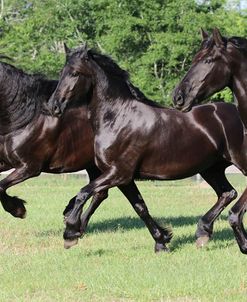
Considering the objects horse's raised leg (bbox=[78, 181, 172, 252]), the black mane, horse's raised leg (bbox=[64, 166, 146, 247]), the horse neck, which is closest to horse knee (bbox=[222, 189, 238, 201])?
horse's raised leg (bbox=[78, 181, 172, 252])

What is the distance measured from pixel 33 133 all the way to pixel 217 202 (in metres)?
2.55

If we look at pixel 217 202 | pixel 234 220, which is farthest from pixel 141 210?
pixel 234 220

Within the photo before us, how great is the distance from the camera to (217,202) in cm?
927

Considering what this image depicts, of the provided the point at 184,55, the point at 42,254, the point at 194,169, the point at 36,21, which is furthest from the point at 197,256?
the point at 36,21

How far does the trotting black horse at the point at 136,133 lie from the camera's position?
25.9 ft

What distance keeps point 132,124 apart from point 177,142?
644 mm

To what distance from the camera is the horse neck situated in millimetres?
6898

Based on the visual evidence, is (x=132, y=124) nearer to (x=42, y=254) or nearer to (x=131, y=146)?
(x=131, y=146)

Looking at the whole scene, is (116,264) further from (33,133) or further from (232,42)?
(33,133)

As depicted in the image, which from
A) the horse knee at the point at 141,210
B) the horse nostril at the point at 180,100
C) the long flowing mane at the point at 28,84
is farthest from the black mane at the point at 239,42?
the long flowing mane at the point at 28,84

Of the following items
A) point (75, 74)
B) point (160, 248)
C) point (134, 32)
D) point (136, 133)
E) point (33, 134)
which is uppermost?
point (75, 74)

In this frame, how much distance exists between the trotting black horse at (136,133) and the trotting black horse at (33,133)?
1.48 m

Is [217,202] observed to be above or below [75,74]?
below

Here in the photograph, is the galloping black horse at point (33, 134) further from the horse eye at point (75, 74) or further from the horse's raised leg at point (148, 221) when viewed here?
the horse eye at point (75, 74)
